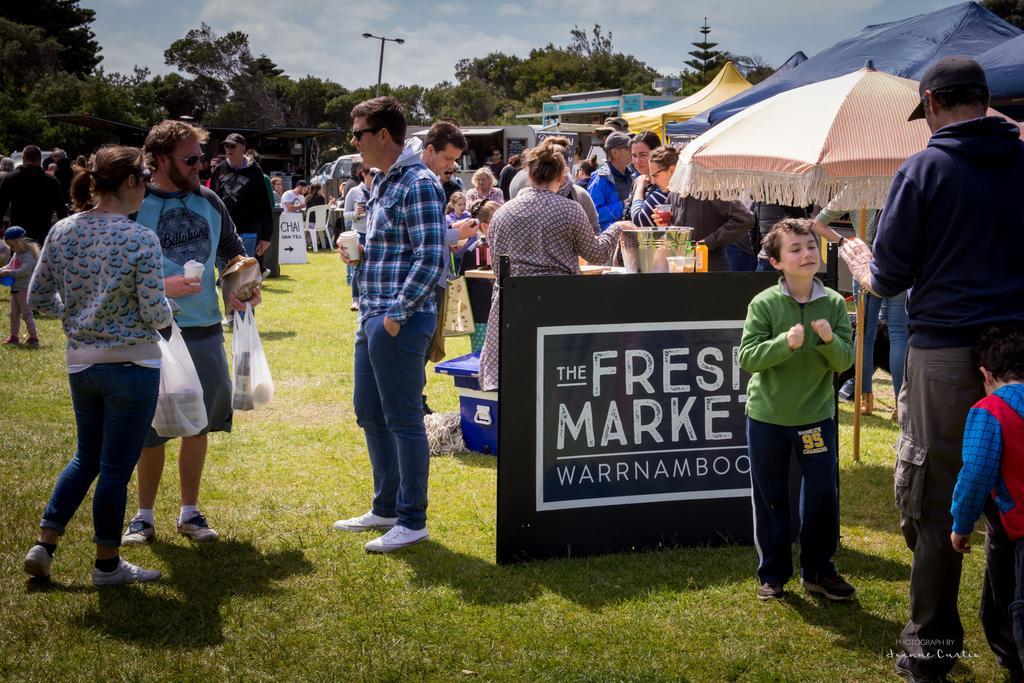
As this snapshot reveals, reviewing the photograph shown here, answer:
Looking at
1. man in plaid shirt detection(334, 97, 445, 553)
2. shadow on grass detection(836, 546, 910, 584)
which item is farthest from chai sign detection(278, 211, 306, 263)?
shadow on grass detection(836, 546, 910, 584)

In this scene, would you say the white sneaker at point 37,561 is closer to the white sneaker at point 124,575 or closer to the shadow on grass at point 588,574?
the white sneaker at point 124,575

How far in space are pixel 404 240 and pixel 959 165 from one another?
250 cm

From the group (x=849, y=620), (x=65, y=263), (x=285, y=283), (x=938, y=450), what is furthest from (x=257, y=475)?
(x=285, y=283)

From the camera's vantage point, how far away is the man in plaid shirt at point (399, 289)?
4.82 m

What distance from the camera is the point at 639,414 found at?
4.94 m

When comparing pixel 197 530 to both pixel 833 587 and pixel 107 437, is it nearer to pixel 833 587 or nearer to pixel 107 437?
pixel 107 437

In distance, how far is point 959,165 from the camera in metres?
3.37

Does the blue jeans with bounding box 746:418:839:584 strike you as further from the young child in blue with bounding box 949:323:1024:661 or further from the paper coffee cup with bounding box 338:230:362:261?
the paper coffee cup with bounding box 338:230:362:261

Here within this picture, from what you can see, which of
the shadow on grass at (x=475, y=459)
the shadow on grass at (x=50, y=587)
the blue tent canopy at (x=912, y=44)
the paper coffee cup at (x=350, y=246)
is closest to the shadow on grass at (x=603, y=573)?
the shadow on grass at (x=50, y=587)

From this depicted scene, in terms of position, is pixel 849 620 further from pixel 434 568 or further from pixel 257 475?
pixel 257 475

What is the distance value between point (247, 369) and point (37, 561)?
136 centimetres

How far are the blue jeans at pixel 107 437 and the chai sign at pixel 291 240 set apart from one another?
55.1ft

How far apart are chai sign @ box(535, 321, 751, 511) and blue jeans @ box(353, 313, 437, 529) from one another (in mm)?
628

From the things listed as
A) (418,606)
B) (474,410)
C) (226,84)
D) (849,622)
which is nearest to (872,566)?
(849,622)
